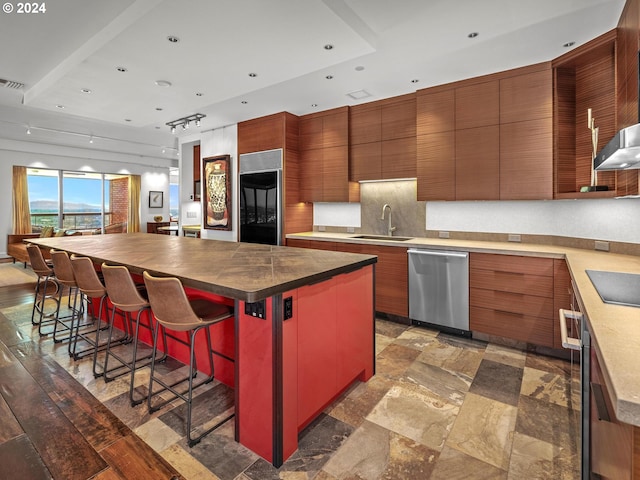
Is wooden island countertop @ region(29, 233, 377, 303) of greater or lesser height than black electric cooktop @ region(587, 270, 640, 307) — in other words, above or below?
above

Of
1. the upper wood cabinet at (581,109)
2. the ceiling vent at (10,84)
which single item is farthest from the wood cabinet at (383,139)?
the ceiling vent at (10,84)

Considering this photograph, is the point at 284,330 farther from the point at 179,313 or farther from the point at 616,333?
the point at 616,333

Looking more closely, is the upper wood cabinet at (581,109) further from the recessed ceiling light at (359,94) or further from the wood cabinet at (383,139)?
the recessed ceiling light at (359,94)

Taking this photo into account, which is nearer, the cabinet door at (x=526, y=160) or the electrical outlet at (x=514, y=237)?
the cabinet door at (x=526, y=160)

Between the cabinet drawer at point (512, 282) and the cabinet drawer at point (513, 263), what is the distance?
0.04m

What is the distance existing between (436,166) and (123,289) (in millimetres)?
3324

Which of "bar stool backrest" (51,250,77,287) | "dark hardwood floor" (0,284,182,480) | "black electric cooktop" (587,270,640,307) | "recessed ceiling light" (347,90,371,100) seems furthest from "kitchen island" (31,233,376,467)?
"recessed ceiling light" (347,90,371,100)

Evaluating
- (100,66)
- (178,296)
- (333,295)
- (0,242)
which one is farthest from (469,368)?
(0,242)

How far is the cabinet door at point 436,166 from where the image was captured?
3777mm

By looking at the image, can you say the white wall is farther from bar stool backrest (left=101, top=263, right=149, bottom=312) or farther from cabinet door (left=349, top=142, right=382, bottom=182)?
bar stool backrest (left=101, top=263, right=149, bottom=312)

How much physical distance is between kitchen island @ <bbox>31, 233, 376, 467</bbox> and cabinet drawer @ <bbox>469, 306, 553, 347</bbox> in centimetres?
138

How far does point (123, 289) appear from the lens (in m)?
2.23

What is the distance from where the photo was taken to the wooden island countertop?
166 cm

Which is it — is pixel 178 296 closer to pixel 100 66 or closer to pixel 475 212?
pixel 100 66
